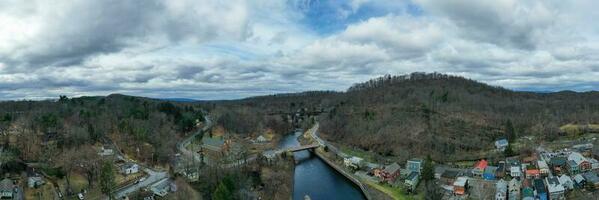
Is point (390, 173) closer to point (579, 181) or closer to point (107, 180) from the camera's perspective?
point (579, 181)

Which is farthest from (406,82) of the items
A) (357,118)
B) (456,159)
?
(456,159)

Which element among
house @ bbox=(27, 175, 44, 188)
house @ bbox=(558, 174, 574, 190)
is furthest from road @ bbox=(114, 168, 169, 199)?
house @ bbox=(558, 174, 574, 190)

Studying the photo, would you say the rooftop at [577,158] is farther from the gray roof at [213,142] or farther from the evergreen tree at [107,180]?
the gray roof at [213,142]

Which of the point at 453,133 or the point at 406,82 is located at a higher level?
the point at 406,82

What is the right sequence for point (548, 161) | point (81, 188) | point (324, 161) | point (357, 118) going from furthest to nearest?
point (357, 118)
point (324, 161)
point (548, 161)
point (81, 188)

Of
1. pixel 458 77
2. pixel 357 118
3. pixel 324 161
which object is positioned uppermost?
pixel 458 77

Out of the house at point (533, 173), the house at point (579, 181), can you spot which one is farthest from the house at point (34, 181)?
the house at point (579, 181)

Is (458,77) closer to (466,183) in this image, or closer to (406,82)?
(406,82)
